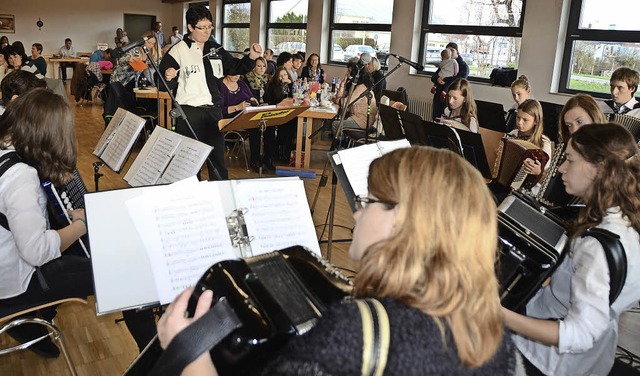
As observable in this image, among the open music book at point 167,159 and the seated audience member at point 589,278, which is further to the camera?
the open music book at point 167,159

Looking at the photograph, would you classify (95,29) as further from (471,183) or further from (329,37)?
(471,183)

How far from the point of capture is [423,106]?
915 centimetres

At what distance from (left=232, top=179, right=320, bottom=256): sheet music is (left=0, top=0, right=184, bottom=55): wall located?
17.8 metres

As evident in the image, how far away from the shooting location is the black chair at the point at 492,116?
4.66 m

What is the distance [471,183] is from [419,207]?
11 cm

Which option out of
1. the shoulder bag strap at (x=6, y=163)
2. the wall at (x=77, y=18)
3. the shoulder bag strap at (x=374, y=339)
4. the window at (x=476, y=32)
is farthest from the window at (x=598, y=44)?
the wall at (x=77, y=18)

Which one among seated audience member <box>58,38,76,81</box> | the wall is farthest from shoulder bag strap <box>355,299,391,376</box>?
the wall

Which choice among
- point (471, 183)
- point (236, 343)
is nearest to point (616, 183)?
point (471, 183)

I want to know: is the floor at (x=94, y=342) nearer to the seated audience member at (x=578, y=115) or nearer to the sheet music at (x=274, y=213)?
the sheet music at (x=274, y=213)

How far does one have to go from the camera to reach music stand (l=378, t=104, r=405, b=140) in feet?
13.3

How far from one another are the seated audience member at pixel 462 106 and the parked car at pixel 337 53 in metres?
6.79

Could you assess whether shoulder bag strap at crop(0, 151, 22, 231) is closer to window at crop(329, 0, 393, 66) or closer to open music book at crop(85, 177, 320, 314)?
open music book at crop(85, 177, 320, 314)

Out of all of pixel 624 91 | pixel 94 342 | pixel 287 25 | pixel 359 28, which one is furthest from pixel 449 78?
pixel 94 342

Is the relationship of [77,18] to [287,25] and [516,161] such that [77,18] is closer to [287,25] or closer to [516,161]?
[287,25]
